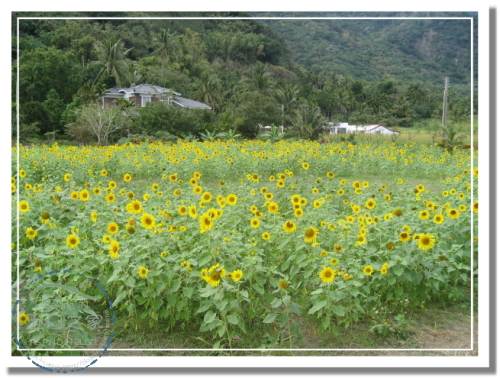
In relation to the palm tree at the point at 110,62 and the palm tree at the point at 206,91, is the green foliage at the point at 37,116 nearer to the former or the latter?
the palm tree at the point at 110,62

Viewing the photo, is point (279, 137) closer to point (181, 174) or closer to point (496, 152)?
point (181, 174)

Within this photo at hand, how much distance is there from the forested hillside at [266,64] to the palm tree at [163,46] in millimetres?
65

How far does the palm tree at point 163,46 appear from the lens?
21234 mm

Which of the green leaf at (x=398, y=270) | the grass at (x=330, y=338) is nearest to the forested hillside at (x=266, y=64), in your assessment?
the green leaf at (x=398, y=270)

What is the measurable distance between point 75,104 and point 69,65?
34.6 inches

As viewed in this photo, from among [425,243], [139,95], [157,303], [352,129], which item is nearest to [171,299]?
[157,303]

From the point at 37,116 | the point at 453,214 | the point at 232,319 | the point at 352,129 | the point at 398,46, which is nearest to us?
the point at 232,319

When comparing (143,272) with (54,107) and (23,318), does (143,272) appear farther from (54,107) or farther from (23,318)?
(54,107)

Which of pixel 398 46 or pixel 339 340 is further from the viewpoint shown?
pixel 398 46

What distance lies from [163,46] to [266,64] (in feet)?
20.0

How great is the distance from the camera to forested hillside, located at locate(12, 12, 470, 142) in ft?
11.4

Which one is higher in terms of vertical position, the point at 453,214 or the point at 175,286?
the point at 453,214

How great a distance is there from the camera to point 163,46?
21969mm

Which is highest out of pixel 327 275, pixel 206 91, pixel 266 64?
pixel 266 64
